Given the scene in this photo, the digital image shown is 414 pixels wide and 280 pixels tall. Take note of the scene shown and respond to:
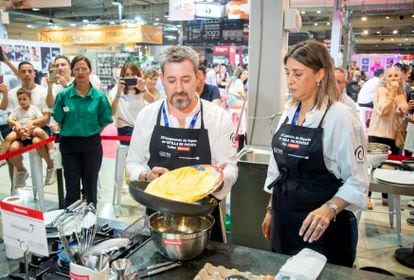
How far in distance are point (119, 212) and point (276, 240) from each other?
2.60 meters

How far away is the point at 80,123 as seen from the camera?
3154 mm

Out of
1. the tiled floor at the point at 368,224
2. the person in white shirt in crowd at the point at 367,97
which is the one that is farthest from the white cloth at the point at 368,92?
the tiled floor at the point at 368,224

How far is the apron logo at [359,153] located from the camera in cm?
158

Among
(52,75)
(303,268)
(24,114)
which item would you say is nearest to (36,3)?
(24,114)

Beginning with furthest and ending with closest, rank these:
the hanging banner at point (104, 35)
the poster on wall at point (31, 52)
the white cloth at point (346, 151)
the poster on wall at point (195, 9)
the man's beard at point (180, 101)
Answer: the hanging banner at point (104, 35) < the poster on wall at point (195, 9) < the poster on wall at point (31, 52) < the man's beard at point (180, 101) < the white cloth at point (346, 151)

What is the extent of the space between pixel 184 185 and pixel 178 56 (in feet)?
1.98

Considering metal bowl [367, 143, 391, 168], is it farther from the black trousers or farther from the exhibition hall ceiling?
the exhibition hall ceiling

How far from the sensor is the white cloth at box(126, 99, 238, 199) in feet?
5.74

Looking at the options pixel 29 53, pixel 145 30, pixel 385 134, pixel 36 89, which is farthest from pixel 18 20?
pixel 385 134

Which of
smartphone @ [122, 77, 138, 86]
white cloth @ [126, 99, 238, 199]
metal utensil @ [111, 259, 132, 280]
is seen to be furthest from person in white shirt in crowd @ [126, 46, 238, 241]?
smartphone @ [122, 77, 138, 86]

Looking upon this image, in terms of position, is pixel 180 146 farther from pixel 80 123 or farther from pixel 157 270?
pixel 80 123

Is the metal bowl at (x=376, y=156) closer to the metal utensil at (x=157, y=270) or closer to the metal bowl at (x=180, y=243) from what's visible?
the metal bowl at (x=180, y=243)

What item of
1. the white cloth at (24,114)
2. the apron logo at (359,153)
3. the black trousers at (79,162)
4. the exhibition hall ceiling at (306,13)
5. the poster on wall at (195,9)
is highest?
the exhibition hall ceiling at (306,13)

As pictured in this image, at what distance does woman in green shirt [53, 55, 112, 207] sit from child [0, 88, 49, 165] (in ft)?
3.50
